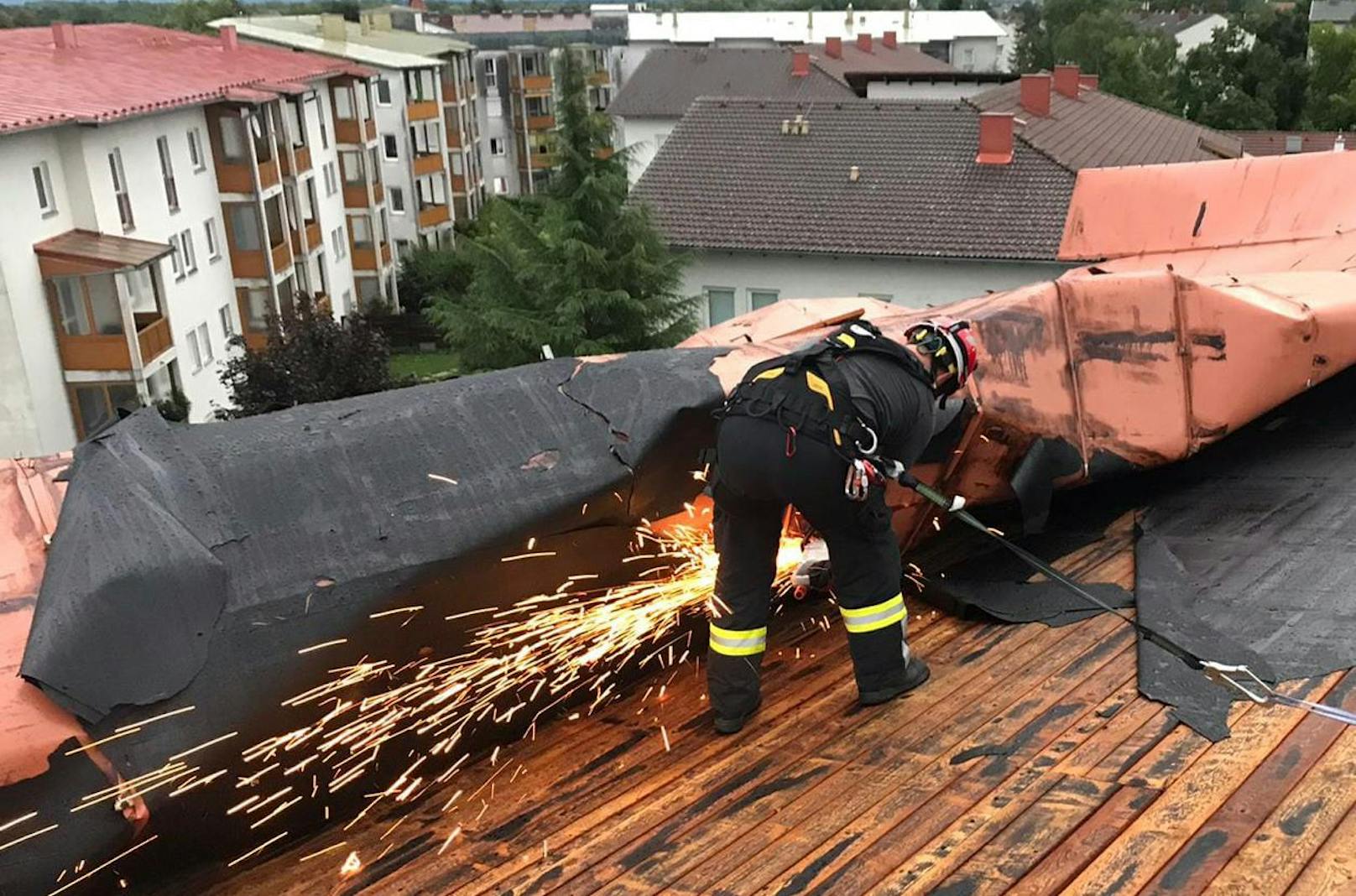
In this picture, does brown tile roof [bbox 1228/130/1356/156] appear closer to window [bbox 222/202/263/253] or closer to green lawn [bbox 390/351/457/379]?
green lawn [bbox 390/351/457/379]

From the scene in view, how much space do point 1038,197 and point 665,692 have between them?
17.8m

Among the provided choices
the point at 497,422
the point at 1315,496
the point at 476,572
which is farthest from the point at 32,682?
the point at 1315,496

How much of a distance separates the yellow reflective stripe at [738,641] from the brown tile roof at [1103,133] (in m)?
18.8

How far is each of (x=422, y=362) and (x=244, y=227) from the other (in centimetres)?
727

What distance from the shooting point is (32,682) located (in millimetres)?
2826

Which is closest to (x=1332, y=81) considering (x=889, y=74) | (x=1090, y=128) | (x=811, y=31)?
(x=889, y=74)

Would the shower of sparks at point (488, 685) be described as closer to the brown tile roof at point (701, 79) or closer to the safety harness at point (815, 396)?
the safety harness at point (815, 396)

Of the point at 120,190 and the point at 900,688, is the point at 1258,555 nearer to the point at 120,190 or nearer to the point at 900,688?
the point at 900,688

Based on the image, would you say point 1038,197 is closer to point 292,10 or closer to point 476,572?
point 476,572

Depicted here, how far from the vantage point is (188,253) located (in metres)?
24.7

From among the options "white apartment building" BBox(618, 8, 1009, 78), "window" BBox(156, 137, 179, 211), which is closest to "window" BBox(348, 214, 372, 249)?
"window" BBox(156, 137, 179, 211)

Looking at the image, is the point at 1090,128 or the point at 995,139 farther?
the point at 1090,128

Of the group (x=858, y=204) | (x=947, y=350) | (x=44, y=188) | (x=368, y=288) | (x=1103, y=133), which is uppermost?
(x=947, y=350)

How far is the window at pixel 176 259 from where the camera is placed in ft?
77.6
